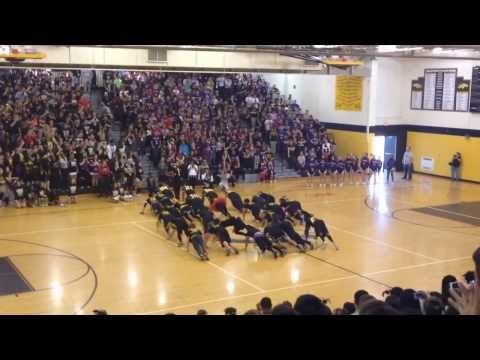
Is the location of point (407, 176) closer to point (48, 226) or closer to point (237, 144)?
point (237, 144)

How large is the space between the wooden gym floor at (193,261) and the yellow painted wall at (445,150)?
636 cm

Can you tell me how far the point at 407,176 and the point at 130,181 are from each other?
13.3 m

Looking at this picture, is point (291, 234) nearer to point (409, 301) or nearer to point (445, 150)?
point (409, 301)

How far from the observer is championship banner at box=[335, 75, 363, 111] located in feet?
94.8

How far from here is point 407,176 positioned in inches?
1105

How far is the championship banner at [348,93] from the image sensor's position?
28891mm

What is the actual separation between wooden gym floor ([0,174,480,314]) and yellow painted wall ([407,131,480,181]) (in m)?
6.36

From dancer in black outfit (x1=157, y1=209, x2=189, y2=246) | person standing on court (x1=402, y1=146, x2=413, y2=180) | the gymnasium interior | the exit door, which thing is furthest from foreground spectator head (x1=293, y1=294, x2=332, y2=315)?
the exit door

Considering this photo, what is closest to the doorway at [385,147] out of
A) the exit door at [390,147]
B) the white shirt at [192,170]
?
the exit door at [390,147]

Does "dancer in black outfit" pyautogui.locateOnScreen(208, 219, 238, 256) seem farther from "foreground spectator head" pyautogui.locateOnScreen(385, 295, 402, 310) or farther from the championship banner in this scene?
the championship banner

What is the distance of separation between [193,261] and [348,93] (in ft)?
58.3

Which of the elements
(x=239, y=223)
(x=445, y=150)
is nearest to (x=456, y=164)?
(x=445, y=150)

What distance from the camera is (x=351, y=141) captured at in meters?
29.8
